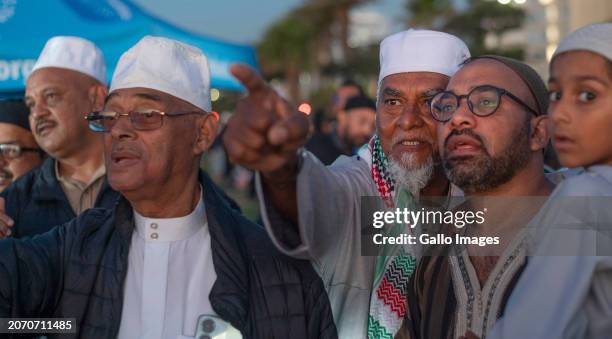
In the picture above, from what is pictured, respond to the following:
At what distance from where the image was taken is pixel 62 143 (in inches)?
184

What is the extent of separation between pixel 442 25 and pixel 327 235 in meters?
42.5

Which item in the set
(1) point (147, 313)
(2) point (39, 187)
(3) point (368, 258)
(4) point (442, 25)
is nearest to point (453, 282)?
(3) point (368, 258)

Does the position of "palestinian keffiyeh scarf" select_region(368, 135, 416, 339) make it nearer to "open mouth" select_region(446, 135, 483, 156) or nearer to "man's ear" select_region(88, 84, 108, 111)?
"open mouth" select_region(446, 135, 483, 156)

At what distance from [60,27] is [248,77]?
4.20 metres

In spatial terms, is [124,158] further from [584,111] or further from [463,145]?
[584,111]

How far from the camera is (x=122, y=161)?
128 inches

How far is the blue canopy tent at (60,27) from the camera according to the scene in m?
5.98

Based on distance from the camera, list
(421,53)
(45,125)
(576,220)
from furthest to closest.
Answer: (45,125)
(421,53)
(576,220)

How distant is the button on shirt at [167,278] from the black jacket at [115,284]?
64mm

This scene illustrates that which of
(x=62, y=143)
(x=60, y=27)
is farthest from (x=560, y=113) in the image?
(x=60, y=27)

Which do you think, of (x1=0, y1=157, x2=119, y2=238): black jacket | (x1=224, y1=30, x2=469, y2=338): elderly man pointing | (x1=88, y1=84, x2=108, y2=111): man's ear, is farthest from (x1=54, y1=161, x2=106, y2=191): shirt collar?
(x1=224, y1=30, x2=469, y2=338): elderly man pointing

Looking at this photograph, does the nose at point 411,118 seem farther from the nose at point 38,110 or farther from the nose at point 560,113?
the nose at point 38,110

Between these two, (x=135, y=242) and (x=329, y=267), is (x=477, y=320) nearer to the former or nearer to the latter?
(x=329, y=267)

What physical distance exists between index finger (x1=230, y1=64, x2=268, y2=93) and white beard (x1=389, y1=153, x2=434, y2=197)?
1121 mm
